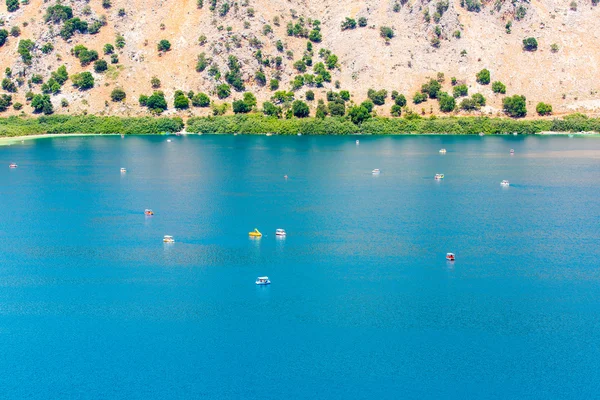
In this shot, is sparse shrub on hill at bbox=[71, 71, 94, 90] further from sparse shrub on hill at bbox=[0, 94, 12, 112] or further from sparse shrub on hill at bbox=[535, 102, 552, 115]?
sparse shrub on hill at bbox=[535, 102, 552, 115]

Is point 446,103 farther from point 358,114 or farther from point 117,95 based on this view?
point 117,95

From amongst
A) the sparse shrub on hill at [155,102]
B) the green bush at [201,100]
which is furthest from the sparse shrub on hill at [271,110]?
the sparse shrub on hill at [155,102]

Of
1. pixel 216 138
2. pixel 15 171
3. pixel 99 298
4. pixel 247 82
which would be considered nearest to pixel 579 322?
pixel 99 298

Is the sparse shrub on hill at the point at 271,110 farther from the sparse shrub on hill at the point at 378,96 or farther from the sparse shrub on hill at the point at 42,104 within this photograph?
the sparse shrub on hill at the point at 42,104

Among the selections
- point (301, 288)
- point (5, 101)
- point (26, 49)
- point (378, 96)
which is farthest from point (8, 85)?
point (301, 288)

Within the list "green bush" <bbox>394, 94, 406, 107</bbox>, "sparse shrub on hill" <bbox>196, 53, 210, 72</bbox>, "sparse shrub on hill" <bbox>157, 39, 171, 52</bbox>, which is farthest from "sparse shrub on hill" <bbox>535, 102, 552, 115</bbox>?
"sparse shrub on hill" <bbox>157, 39, 171, 52</bbox>
